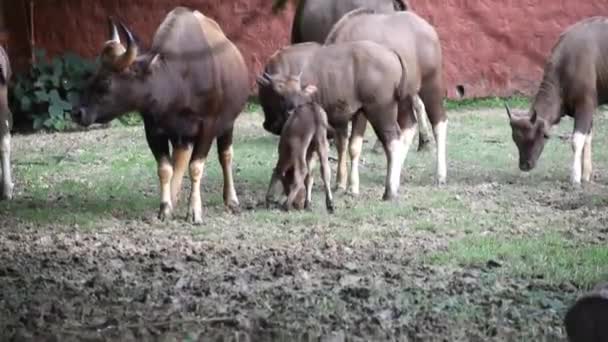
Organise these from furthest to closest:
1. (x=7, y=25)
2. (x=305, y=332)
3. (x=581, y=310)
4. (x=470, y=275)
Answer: (x=7, y=25) → (x=470, y=275) → (x=305, y=332) → (x=581, y=310)

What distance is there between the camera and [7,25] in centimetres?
1655

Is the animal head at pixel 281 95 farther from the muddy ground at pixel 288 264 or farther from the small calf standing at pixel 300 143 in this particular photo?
the muddy ground at pixel 288 264

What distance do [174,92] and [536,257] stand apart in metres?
3.01

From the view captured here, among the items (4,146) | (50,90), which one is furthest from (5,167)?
(50,90)

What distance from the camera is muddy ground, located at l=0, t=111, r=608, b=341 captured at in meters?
6.43

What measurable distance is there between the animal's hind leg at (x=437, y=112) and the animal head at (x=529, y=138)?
2.10ft

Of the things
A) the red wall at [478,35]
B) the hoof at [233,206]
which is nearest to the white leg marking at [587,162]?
the hoof at [233,206]

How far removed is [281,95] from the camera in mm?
10000

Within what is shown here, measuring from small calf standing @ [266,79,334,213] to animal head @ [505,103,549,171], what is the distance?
8.21 ft

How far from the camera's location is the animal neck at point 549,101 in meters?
12.1

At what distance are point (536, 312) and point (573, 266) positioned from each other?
1.17 meters

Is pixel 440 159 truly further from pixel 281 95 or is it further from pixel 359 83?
pixel 281 95

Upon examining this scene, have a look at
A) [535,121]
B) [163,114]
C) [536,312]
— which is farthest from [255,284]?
[535,121]

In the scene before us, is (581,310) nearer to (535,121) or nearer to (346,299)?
(346,299)
